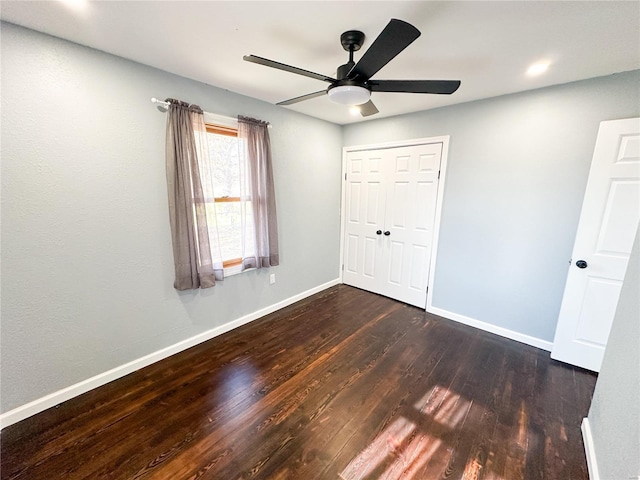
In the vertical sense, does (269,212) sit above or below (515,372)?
above

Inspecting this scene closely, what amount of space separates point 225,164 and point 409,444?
267cm

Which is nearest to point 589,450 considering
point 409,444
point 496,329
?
point 409,444

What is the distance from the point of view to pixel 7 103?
61.3 inches

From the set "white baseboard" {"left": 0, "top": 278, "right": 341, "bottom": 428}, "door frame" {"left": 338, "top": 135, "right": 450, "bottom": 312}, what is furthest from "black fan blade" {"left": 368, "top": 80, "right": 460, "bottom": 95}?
"white baseboard" {"left": 0, "top": 278, "right": 341, "bottom": 428}

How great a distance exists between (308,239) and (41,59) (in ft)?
9.14

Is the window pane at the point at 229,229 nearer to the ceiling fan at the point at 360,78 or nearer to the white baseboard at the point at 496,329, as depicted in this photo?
the ceiling fan at the point at 360,78

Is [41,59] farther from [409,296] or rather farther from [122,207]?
[409,296]

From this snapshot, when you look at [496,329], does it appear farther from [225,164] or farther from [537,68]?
[225,164]

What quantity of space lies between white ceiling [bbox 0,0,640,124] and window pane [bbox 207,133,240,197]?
0.53 metres

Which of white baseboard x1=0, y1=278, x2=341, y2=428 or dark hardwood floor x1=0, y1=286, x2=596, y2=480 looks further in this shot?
white baseboard x1=0, y1=278, x2=341, y2=428

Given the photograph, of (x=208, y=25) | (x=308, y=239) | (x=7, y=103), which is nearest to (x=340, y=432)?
(x=308, y=239)

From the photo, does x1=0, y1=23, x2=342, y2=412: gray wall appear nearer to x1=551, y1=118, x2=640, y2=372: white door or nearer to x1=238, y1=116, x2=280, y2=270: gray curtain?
x1=238, y1=116, x2=280, y2=270: gray curtain

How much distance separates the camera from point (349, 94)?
65.6 inches

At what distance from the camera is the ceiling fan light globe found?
1601mm
